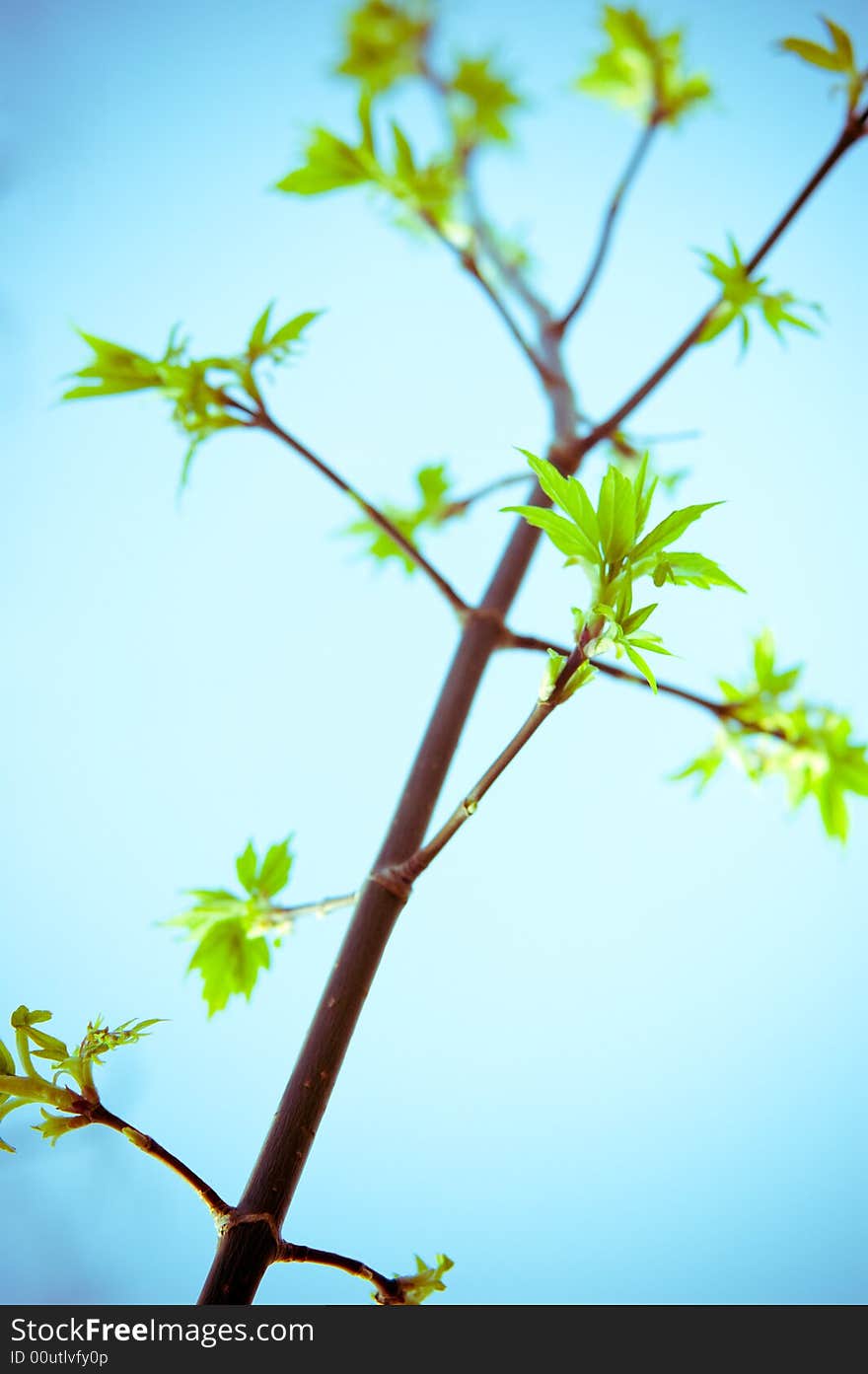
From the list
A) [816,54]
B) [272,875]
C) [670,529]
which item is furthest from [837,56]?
[272,875]

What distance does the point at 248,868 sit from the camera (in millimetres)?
551

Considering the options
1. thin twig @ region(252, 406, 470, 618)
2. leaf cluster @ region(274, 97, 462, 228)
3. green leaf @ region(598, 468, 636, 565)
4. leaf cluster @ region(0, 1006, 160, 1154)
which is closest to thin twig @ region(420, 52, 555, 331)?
leaf cluster @ region(274, 97, 462, 228)

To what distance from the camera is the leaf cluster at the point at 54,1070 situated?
0.36 m

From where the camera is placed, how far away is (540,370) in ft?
2.72

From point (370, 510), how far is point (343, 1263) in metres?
0.44

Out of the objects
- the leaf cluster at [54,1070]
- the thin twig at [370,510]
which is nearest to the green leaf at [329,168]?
the thin twig at [370,510]

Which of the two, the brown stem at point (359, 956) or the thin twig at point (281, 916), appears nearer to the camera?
the brown stem at point (359, 956)

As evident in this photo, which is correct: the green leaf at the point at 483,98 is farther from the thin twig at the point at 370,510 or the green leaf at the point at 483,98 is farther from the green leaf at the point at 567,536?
the green leaf at the point at 567,536

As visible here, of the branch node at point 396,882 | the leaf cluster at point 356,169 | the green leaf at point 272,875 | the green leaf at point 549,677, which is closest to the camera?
the green leaf at point 549,677

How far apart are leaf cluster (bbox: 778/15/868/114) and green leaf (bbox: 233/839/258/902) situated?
2.29ft

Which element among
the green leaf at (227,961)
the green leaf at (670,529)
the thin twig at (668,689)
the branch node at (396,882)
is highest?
the thin twig at (668,689)

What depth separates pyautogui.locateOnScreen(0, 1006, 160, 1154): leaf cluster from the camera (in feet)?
1.20
